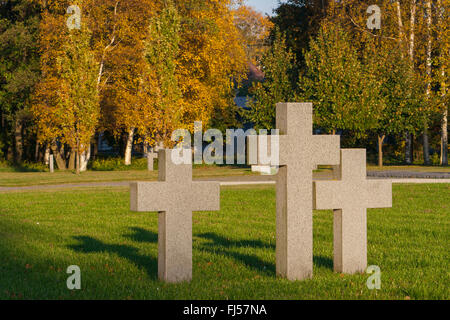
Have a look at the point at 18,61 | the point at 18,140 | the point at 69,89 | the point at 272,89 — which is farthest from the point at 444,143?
the point at 18,140

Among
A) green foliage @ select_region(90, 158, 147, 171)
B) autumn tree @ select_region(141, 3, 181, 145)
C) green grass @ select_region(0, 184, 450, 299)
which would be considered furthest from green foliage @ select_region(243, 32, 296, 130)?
green grass @ select_region(0, 184, 450, 299)

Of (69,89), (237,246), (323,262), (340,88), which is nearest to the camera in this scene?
(323,262)

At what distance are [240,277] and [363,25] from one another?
32.6 metres

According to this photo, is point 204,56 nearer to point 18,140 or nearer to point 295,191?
point 18,140

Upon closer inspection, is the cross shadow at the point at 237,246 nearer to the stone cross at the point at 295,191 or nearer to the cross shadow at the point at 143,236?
the stone cross at the point at 295,191

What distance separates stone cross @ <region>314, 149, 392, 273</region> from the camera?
6965 millimetres

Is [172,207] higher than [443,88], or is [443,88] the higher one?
[443,88]

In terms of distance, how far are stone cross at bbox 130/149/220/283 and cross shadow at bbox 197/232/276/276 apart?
110cm

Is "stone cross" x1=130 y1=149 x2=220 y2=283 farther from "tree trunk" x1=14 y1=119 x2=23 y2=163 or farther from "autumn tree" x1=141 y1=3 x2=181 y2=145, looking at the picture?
"tree trunk" x1=14 y1=119 x2=23 y2=163

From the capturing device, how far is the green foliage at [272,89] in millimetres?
37188

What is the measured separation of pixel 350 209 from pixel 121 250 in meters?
3.43

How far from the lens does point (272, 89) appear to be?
37344 mm

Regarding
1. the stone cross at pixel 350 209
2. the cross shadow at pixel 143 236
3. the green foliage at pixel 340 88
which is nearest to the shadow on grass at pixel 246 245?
the stone cross at pixel 350 209
